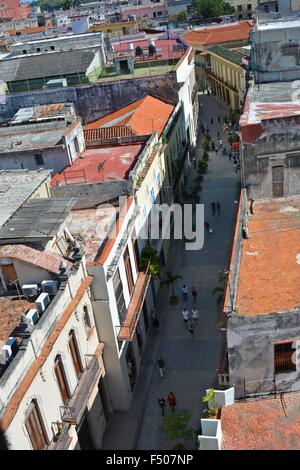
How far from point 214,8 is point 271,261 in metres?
94.7

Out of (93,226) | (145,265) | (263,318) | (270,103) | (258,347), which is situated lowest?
(145,265)

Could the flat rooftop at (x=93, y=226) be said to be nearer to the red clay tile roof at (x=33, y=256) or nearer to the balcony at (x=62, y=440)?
the red clay tile roof at (x=33, y=256)

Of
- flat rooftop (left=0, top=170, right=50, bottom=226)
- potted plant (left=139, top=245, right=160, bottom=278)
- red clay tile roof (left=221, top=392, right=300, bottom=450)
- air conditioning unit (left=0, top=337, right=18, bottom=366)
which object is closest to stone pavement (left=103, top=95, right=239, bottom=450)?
potted plant (left=139, top=245, right=160, bottom=278)

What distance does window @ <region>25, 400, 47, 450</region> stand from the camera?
645 inches

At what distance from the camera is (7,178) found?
26875mm

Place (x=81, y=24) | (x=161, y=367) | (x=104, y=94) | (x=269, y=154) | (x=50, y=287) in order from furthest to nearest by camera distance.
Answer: (x=81, y=24), (x=104, y=94), (x=161, y=367), (x=269, y=154), (x=50, y=287)

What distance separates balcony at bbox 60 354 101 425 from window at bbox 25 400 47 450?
144 centimetres

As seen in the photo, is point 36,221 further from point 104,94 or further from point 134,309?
point 104,94

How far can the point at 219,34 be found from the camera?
3034 inches

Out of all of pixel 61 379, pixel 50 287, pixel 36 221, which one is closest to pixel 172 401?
pixel 61 379

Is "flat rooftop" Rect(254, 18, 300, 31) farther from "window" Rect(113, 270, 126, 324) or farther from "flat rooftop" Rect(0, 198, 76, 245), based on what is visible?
"window" Rect(113, 270, 126, 324)

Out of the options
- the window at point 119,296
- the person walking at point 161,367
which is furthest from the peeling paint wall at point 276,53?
the person walking at point 161,367

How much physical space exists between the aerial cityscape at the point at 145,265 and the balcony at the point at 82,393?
6 centimetres

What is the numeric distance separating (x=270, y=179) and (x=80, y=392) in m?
13.7
